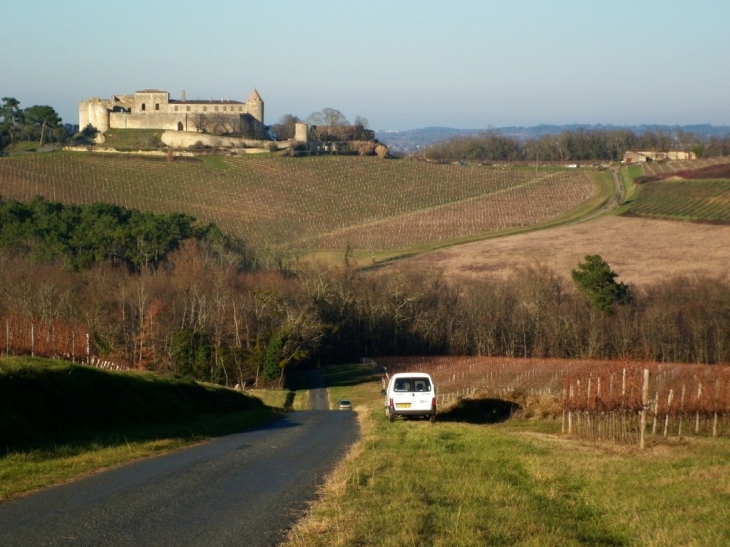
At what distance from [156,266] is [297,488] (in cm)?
7161

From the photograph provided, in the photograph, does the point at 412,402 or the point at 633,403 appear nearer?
the point at 633,403

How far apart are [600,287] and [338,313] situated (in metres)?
20.0

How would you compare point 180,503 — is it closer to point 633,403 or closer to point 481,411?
point 633,403

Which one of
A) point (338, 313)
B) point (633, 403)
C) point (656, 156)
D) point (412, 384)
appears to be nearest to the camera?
point (633, 403)

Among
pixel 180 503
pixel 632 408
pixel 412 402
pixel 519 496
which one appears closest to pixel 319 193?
pixel 412 402

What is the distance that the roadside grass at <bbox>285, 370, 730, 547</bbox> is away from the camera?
9.46m

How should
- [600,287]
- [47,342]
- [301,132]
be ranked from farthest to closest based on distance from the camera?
[301,132]
[600,287]
[47,342]

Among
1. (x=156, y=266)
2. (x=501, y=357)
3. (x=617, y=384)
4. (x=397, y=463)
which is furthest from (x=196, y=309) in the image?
(x=397, y=463)

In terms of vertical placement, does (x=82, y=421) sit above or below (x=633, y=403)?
above

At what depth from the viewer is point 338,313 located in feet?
249

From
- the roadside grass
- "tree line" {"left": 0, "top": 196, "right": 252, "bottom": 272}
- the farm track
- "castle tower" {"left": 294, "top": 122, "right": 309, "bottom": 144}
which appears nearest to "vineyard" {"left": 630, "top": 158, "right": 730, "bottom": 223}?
the farm track

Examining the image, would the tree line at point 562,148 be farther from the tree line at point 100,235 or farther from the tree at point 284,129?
the tree line at point 100,235

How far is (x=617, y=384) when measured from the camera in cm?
2769

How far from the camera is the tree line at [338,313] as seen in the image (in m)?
58.9
